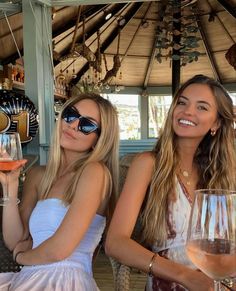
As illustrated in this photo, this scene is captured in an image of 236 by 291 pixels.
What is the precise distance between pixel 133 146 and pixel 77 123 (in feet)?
5.78

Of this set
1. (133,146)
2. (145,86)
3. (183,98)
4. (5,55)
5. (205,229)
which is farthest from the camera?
(145,86)

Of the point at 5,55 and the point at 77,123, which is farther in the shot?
the point at 5,55

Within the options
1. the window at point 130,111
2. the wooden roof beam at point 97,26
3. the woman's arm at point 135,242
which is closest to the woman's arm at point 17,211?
the woman's arm at point 135,242

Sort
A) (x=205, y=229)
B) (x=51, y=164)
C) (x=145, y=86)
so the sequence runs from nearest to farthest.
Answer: (x=205, y=229) < (x=51, y=164) < (x=145, y=86)

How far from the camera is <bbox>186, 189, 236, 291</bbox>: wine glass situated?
0.74 meters

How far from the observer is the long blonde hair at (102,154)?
1.61 metres

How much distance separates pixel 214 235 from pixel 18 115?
7.44 ft

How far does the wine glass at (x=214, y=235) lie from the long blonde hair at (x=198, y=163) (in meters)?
0.68

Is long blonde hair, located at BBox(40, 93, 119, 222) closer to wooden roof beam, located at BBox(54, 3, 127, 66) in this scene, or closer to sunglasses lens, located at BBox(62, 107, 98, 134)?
sunglasses lens, located at BBox(62, 107, 98, 134)

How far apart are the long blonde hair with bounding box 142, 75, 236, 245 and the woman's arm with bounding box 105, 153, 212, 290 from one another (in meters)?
0.05

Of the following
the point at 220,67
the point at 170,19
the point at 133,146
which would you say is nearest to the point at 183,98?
the point at 133,146

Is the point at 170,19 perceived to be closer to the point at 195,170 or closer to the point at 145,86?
the point at 195,170

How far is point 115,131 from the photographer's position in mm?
1646

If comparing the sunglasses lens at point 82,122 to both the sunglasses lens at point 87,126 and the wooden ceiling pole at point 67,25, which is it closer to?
the sunglasses lens at point 87,126
